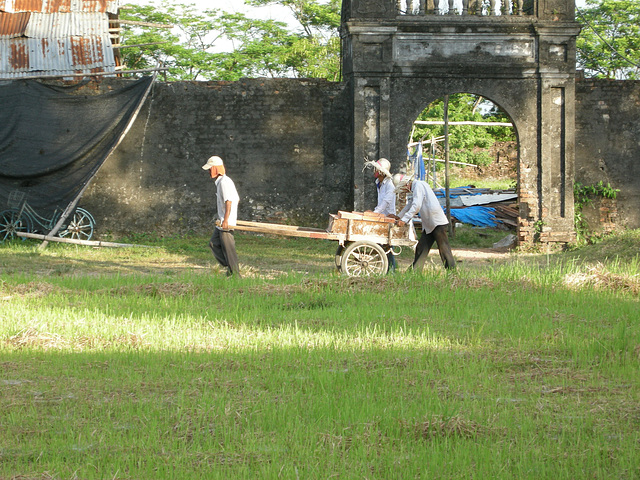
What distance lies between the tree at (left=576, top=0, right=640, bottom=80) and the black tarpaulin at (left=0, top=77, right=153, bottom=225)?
24414 millimetres

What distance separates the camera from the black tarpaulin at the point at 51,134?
14.4m

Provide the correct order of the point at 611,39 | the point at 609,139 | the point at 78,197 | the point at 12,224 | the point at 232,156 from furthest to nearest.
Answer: the point at 611,39 → the point at 609,139 → the point at 232,156 → the point at 12,224 → the point at 78,197

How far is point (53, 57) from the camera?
1573 centimetres

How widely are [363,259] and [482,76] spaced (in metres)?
6.19

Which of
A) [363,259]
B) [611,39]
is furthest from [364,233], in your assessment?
[611,39]

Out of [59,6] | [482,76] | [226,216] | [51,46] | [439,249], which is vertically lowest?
[439,249]

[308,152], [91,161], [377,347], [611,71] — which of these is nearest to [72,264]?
[91,161]

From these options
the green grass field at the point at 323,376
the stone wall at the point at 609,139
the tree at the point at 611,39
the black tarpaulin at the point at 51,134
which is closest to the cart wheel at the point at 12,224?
the black tarpaulin at the point at 51,134

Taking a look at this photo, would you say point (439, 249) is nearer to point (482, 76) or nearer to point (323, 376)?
point (323, 376)

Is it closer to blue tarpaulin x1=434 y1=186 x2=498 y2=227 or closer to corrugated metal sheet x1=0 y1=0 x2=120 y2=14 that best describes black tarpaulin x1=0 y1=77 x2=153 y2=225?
corrugated metal sheet x1=0 y1=0 x2=120 y2=14

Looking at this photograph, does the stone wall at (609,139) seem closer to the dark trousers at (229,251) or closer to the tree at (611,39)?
the dark trousers at (229,251)

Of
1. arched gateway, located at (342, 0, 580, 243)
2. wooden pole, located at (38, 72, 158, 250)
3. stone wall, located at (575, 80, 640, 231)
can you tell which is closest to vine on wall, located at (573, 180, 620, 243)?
stone wall, located at (575, 80, 640, 231)

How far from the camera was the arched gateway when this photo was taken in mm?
14531

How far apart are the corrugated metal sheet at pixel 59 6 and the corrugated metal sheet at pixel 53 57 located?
4.35 feet
